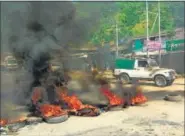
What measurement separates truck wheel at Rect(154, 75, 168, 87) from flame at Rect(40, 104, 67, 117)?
9425 mm

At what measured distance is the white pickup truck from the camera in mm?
21281

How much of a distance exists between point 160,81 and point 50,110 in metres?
10.0

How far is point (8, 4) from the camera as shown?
59.5ft

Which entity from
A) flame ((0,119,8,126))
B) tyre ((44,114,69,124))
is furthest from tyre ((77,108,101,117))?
flame ((0,119,8,126))

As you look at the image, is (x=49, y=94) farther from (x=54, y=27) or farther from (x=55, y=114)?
(x=54, y=27)

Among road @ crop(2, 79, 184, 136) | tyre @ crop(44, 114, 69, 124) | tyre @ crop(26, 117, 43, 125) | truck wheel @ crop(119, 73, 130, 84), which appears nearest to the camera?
road @ crop(2, 79, 184, 136)

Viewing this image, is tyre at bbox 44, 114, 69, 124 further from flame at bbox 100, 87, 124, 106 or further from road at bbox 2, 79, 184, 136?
flame at bbox 100, 87, 124, 106

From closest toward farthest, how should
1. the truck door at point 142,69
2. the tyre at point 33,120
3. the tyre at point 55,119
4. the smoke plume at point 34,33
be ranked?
the tyre at point 55,119 < the tyre at point 33,120 < the smoke plume at point 34,33 < the truck door at point 142,69

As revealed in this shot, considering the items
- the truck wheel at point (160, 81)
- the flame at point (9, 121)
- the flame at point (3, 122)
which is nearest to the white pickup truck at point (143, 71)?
the truck wheel at point (160, 81)

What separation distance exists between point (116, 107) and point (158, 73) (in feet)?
23.8

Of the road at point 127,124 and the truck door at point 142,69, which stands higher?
the truck door at point 142,69

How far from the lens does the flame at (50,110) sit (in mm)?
13414

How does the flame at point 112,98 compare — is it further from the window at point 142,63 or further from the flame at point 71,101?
the window at point 142,63

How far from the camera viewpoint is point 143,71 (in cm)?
2186
